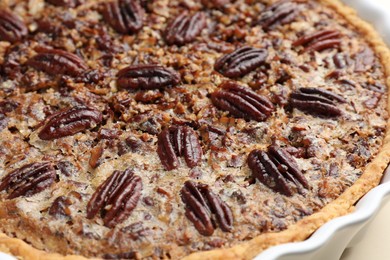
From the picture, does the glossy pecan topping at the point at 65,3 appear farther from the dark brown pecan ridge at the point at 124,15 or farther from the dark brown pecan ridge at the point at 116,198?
the dark brown pecan ridge at the point at 116,198

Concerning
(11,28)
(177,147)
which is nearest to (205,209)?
(177,147)

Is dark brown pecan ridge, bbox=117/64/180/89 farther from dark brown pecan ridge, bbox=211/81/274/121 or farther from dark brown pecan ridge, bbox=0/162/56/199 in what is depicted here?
dark brown pecan ridge, bbox=0/162/56/199

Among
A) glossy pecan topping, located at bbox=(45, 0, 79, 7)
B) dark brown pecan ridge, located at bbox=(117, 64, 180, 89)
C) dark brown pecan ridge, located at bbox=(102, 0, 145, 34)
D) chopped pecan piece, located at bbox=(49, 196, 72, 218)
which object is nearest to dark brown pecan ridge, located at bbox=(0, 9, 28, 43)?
glossy pecan topping, located at bbox=(45, 0, 79, 7)

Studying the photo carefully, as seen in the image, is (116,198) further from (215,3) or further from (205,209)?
(215,3)

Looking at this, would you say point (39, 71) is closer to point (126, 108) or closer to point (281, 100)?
point (126, 108)

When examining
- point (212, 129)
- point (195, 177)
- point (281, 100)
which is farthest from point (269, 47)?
point (195, 177)

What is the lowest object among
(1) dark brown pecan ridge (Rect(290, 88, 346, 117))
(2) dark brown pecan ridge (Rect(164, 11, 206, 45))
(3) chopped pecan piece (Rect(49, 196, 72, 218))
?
(3) chopped pecan piece (Rect(49, 196, 72, 218))
